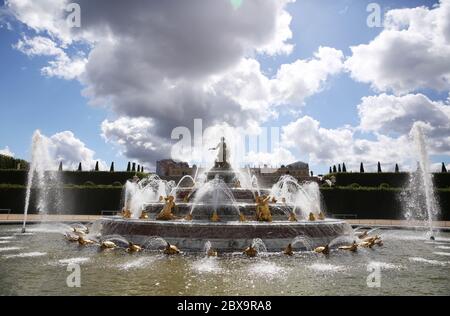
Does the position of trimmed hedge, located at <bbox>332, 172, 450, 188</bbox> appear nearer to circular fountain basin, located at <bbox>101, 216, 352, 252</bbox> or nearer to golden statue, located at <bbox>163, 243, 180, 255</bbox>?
circular fountain basin, located at <bbox>101, 216, 352, 252</bbox>

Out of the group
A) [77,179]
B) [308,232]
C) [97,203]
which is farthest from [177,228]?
[77,179]

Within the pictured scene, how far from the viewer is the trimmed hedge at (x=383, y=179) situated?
149ft

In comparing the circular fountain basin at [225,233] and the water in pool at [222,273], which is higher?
the circular fountain basin at [225,233]

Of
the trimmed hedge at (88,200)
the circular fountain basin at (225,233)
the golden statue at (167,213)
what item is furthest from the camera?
the trimmed hedge at (88,200)

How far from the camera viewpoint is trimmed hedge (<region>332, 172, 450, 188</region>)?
45.3m

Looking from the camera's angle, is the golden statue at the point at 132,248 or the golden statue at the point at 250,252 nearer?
the golden statue at the point at 250,252

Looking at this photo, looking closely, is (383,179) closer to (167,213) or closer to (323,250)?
(323,250)

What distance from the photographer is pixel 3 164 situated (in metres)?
56.7

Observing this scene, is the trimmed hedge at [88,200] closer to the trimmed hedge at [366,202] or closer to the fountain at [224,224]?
the fountain at [224,224]

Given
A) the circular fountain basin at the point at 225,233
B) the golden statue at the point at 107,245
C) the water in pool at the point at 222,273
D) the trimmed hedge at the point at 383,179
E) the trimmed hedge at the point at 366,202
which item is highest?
the trimmed hedge at the point at 383,179

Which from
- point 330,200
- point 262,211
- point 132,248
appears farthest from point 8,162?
point 262,211

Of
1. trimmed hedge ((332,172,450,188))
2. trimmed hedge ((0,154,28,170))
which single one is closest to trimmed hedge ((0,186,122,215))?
trimmed hedge ((0,154,28,170))

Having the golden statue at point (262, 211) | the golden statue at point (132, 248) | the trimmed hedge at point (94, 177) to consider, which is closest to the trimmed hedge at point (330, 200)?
the trimmed hedge at point (94, 177)
